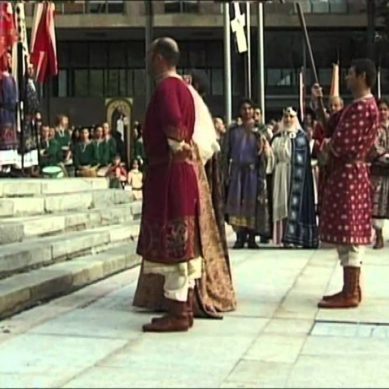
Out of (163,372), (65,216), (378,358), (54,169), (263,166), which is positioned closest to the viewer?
(163,372)

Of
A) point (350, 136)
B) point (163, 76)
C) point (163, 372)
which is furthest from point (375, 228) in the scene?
point (163, 372)

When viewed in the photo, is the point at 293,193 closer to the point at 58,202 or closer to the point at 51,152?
the point at 58,202

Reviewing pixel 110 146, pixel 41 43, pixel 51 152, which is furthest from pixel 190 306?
pixel 110 146

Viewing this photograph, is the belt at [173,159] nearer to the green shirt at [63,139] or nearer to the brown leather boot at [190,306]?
the brown leather boot at [190,306]

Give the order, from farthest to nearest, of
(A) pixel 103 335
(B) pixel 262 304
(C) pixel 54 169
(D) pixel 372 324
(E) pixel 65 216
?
1. (C) pixel 54 169
2. (E) pixel 65 216
3. (B) pixel 262 304
4. (D) pixel 372 324
5. (A) pixel 103 335

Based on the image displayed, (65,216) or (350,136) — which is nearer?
(350,136)

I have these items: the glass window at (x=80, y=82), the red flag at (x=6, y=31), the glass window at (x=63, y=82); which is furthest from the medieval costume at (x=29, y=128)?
the glass window at (x=80, y=82)

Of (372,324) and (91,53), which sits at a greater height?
(91,53)

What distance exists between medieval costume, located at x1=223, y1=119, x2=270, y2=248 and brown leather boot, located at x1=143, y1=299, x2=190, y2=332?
564 centimetres

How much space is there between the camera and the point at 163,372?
5.30 meters

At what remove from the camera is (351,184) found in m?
7.34

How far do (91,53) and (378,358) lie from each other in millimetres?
44688

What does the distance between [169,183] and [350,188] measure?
170cm

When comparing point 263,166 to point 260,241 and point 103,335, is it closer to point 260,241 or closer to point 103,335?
point 260,241
